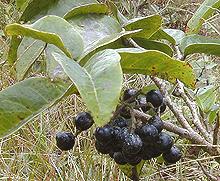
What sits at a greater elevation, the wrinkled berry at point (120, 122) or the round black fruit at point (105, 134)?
the round black fruit at point (105, 134)

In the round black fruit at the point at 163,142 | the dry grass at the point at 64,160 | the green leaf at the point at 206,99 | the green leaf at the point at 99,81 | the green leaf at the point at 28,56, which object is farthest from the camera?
the dry grass at the point at 64,160

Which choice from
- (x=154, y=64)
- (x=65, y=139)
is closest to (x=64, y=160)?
(x=65, y=139)

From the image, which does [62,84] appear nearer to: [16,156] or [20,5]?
[20,5]

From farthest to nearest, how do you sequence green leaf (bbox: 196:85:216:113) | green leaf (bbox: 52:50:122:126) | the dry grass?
the dry grass, green leaf (bbox: 196:85:216:113), green leaf (bbox: 52:50:122:126)

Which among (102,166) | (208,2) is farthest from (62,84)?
(102,166)

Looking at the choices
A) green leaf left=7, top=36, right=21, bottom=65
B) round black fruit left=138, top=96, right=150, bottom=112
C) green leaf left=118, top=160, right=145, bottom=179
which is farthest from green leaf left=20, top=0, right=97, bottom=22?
green leaf left=118, top=160, right=145, bottom=179

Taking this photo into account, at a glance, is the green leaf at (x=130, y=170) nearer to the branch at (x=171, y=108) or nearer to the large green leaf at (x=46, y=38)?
the branch at (x=171, y=108)

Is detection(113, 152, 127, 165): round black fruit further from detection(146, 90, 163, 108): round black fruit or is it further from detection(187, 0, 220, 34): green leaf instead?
detection(187, 0, 220, 34): green leaf

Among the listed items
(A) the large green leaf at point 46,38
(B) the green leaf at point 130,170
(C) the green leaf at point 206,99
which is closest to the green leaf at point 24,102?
(A) the large green leaf at point 46,38
